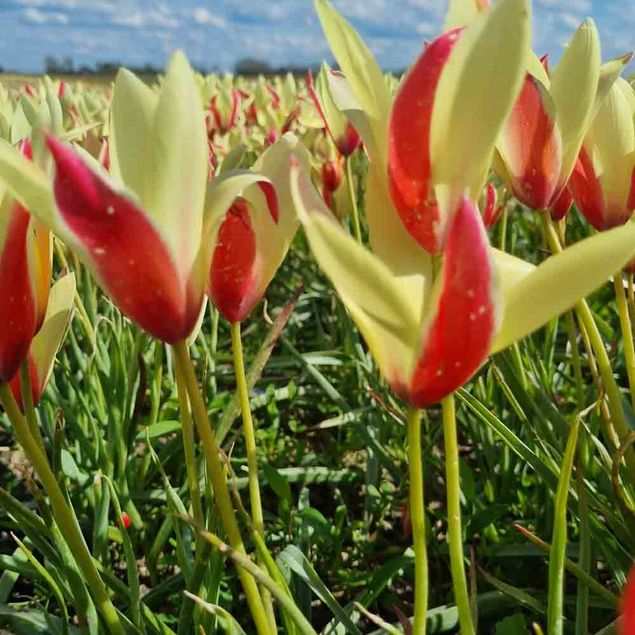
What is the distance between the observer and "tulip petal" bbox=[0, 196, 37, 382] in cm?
52

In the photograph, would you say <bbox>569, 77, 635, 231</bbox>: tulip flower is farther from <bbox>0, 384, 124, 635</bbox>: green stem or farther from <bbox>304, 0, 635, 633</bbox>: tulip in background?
<bbox>0, 384, 124, 635</bbox>: green stem

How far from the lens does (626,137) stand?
77cm

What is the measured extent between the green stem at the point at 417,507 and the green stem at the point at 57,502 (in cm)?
21

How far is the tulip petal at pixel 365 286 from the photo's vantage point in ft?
1.29

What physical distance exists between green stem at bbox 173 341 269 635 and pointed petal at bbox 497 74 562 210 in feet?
1.05

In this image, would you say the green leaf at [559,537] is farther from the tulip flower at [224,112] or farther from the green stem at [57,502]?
the tulip flower at [224,112]

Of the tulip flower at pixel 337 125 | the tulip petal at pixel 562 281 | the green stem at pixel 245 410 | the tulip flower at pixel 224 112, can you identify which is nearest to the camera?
the tulip petal at pixel 562 281

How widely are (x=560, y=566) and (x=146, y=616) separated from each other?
0.37 m

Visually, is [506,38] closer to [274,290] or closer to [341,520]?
[341,520]

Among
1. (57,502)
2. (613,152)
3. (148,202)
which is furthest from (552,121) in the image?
(57,502)

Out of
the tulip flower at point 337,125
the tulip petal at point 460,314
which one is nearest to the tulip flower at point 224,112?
the tulip flower at point 337,125

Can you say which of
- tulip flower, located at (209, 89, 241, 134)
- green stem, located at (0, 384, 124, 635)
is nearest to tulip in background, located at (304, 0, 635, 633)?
green stem, located at (0, 384, 124, 635)

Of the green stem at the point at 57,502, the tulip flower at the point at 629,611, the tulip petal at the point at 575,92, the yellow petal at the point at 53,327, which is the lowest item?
the green stem at the point at 57,502

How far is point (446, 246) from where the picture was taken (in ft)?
1.37
